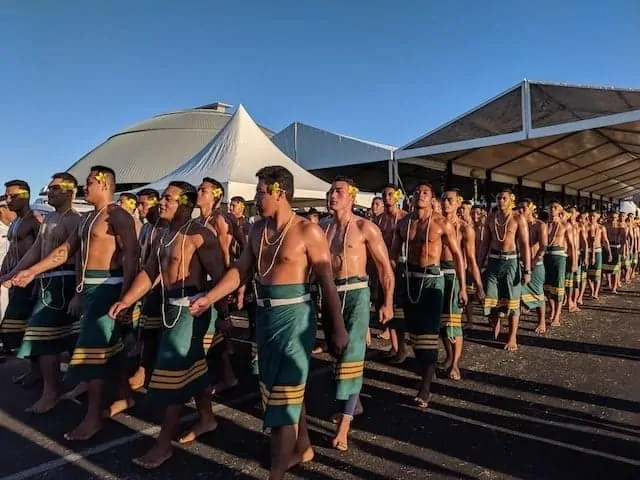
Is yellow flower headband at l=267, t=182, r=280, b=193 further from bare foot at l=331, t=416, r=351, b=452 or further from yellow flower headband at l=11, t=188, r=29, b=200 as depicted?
yellow flower headband at l=11, t=188, r=29, b=200

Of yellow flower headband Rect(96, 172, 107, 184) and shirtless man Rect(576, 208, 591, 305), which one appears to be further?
shirtless man Rect(576, 208, 591, 305)

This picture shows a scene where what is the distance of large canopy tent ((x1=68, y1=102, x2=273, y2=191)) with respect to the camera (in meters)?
34.8

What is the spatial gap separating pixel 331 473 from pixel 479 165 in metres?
12.5

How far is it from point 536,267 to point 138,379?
17.4ft

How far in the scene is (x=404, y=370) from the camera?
5297 mm

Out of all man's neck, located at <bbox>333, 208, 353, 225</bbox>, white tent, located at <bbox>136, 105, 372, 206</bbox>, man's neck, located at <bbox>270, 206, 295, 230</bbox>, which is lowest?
man's neck, located at <bbox>270, 206, 295, 230</bbox>

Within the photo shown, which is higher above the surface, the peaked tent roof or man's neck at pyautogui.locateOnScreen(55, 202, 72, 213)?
the peaked tent roof

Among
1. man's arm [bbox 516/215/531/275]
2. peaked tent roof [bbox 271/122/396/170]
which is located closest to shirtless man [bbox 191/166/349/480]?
man's arm [bbox 516/215/531/275]

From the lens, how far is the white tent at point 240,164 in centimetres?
1001

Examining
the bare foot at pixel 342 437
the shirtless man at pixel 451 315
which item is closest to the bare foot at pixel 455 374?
the shirtless man at pixel 451 315

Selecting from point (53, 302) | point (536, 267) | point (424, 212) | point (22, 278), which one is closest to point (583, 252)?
point (536, 267)

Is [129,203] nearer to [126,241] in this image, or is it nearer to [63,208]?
[63,208]

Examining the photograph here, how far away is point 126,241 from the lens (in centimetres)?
383

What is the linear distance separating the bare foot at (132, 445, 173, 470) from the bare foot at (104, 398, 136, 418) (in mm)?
921
